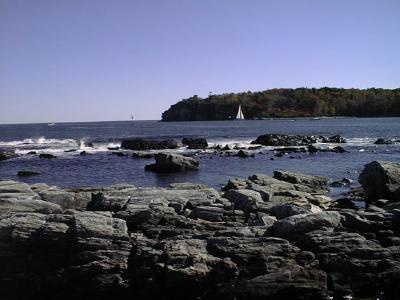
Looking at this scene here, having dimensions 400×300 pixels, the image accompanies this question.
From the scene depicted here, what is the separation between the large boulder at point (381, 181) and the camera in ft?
82.3

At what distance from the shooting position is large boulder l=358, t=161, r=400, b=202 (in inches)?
988

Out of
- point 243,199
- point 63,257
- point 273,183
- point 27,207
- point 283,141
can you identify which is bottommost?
point 63,257

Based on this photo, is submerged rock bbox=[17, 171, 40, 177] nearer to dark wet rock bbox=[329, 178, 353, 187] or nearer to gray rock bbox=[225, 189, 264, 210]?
dark wet rock bbox=[329, 178, 353, 187]

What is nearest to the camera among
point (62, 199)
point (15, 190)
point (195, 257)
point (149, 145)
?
point (195, 257)

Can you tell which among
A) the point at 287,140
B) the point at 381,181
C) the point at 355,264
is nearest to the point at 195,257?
the point at 355,264

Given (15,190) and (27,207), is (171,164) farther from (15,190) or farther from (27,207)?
(27,207)

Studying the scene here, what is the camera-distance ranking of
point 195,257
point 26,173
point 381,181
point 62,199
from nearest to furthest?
1. point 195,257
2. point 62,199
3. point 381,181
4. point 26,173

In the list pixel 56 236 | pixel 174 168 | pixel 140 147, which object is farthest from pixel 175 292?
pixel 140 147

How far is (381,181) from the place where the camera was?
25562 millimetres

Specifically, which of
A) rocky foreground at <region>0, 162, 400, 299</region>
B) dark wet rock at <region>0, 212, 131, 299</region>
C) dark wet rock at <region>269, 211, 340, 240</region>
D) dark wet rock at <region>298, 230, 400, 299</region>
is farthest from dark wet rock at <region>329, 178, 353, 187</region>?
dark wet rock at <region>0, 212, 131, 299</region>

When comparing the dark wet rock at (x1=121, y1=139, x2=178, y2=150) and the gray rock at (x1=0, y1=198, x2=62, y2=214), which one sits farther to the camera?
the dark wet rock at (x1=121, y1=139, x2=178, y2=150)

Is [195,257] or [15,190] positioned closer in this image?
[195,257]

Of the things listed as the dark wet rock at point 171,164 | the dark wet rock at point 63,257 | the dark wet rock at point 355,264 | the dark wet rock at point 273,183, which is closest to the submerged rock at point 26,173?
the dark wet rock at point 171,164

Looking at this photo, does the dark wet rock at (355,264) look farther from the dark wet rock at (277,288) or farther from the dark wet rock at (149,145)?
the dark wet rock at (149,145)
